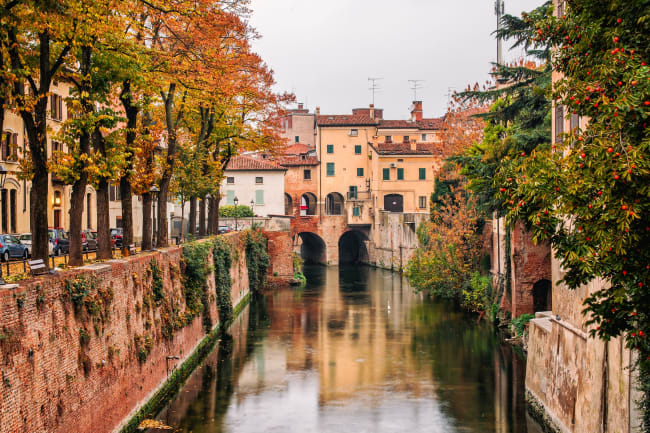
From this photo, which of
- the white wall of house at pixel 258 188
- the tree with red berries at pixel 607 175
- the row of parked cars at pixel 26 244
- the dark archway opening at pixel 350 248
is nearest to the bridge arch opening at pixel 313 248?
the dark archway opening at pixel 350 248

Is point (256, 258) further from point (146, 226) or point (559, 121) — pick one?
point (559, 121)

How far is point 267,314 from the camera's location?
34.8 metres

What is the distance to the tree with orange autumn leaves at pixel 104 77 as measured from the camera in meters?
13.8

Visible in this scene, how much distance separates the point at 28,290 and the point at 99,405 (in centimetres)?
392

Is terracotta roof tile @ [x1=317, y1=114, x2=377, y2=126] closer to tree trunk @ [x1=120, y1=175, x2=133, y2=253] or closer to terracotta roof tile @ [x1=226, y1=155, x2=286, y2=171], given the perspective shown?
terracotta roof tile @ [x1=226, y1=155, x2=286, y2=171]

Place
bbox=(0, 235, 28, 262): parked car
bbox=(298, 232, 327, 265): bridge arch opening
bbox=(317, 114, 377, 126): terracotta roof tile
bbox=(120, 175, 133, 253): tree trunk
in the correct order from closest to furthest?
bbox=(120, 175, 133, 253): tree trunk < bbox=(0, 235, 28, 262): parked car < bbox=(298, 232, 327, 265): bridge arch opening < bbox=(317, 114, 377, 126): terracotta roof tile

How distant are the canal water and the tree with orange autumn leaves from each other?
5297 millimetres

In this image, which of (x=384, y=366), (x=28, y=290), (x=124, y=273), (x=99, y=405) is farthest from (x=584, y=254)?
(x=384, y=366)

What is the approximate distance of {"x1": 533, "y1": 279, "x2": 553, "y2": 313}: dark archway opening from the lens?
26.4 metres

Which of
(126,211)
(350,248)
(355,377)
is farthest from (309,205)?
(126,211)

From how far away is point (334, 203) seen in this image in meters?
72.9

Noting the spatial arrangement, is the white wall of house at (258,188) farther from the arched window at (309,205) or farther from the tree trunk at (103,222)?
the tree trunk at (103,222)

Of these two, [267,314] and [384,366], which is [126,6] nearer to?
[384,366]

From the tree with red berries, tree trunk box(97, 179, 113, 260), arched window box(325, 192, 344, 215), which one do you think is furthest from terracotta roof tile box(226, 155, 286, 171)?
the tree with red berries
